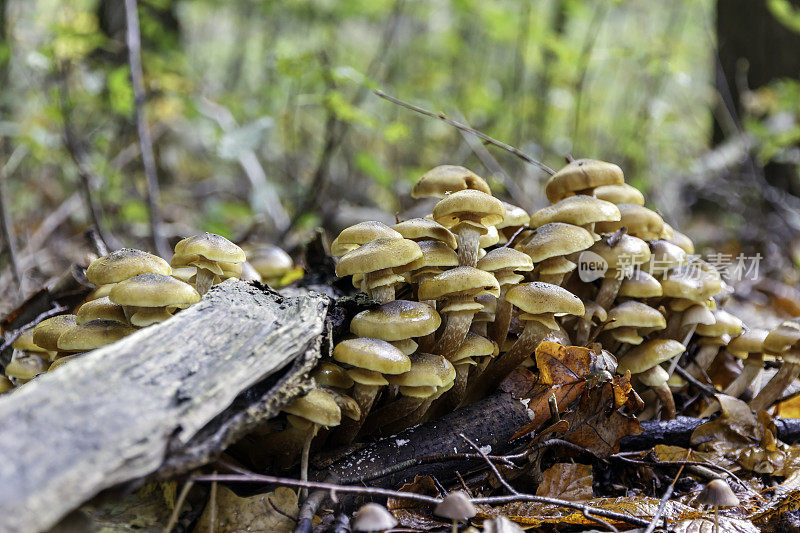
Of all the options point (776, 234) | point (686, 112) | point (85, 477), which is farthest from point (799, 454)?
point (686, 112)

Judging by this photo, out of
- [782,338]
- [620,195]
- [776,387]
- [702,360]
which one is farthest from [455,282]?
[776,387]

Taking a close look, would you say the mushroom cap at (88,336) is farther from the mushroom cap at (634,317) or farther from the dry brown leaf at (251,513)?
the mushroom cap at (634,317)

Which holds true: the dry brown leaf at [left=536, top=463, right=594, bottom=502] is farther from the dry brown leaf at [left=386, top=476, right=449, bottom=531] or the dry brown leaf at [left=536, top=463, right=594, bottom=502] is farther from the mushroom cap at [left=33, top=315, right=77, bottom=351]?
the mushroom cap at [left=33, top=315, right=77, bottom=351]

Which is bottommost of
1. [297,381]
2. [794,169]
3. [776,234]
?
[776,234]

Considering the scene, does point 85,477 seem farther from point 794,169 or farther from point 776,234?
point 794,169

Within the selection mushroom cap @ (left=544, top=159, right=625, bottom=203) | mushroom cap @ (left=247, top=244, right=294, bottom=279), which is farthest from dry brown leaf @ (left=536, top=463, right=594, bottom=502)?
mushroom cap @ (left=247, top=244, right=294, bottom=279)

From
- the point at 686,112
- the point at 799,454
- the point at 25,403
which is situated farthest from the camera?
the point at 686,112
